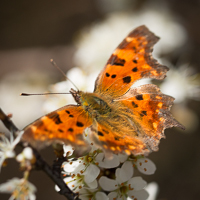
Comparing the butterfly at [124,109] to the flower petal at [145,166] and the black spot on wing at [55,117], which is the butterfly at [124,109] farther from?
the flower petal at [145,166]

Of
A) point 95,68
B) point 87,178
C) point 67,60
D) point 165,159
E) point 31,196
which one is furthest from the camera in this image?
point 67,60

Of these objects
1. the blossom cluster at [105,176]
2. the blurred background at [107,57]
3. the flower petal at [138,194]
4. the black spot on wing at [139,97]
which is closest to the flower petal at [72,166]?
the blossom cluster at [105,176]

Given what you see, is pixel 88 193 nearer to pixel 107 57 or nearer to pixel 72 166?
pixel 72 166

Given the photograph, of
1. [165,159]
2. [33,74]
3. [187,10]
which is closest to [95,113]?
[33,74]

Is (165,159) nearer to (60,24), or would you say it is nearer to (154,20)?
(154,20)

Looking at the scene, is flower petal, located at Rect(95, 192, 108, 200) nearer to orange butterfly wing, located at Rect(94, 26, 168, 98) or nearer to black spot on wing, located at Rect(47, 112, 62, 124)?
black spot on wing, located at Rect(47, 112, 62, 124)

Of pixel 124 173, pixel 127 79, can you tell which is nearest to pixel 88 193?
pixel 124 173
